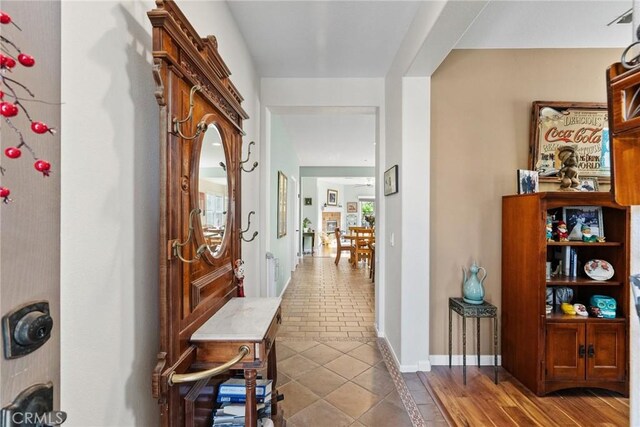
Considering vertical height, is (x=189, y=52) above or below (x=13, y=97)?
above

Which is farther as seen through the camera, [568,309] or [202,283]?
[568,309]

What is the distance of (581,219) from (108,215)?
308 centimetres

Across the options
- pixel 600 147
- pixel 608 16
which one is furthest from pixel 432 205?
pixel 608 16

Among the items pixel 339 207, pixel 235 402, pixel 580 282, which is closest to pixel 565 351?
pixel 580 282

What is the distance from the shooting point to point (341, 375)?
7.83 feet

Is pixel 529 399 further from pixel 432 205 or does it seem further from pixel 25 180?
pixel 25 180

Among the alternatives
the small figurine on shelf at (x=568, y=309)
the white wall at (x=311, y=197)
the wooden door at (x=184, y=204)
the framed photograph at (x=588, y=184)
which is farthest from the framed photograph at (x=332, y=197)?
the wooden door at (x=184, y=204)

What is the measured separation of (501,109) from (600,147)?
0.89 meters

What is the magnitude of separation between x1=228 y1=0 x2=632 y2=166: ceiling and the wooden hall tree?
3.55 ft

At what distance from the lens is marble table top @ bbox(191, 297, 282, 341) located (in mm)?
1138

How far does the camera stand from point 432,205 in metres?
2.64

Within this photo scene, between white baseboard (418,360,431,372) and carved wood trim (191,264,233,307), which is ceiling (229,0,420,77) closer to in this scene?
carved wood trim (191,264,233,307)

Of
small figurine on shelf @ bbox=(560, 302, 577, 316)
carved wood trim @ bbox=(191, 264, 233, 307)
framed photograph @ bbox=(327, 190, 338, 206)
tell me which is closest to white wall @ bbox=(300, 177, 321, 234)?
framed photograph @ bbox=(327, 190, 338, 206)

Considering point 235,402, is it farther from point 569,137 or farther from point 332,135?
point 332,135
